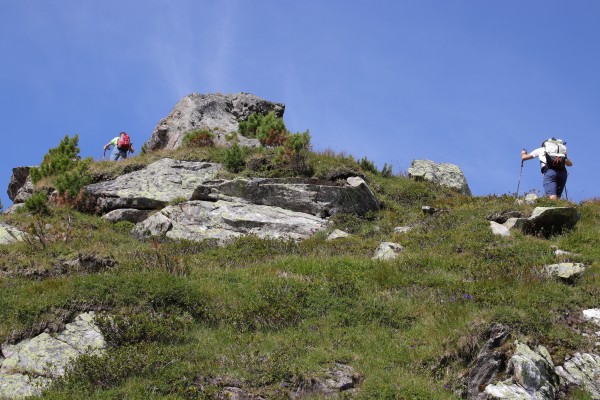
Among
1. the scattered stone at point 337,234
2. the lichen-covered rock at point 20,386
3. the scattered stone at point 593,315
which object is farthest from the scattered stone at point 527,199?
the lichen-covered rock at point 20,386

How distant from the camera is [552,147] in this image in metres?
21.5

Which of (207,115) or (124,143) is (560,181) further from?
(207,115)

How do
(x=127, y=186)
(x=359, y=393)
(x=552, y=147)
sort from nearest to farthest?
(x=359, y=393) → (x=552, y=147) → (x=127, y=186)

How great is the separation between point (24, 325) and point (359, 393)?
227 inches

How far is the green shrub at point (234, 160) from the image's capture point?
25.1 meters

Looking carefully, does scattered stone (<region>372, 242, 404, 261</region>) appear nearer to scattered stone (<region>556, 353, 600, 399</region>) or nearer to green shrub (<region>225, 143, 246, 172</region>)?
scattered stone (<region>556, 353, 600, 399</region>)

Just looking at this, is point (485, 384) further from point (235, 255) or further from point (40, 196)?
point (40, 196)

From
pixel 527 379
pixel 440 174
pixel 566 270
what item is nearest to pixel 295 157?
pixel 440 174

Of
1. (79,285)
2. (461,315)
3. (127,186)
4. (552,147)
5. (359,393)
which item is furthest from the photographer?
A: (127,186)

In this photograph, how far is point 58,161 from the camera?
26.7 m

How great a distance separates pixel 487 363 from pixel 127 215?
1520 centimetres

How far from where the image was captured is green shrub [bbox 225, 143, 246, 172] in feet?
82.4

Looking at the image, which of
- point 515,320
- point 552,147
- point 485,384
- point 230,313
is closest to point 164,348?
point 230,313

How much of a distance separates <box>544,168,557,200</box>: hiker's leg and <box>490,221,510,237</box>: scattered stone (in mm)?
4062
